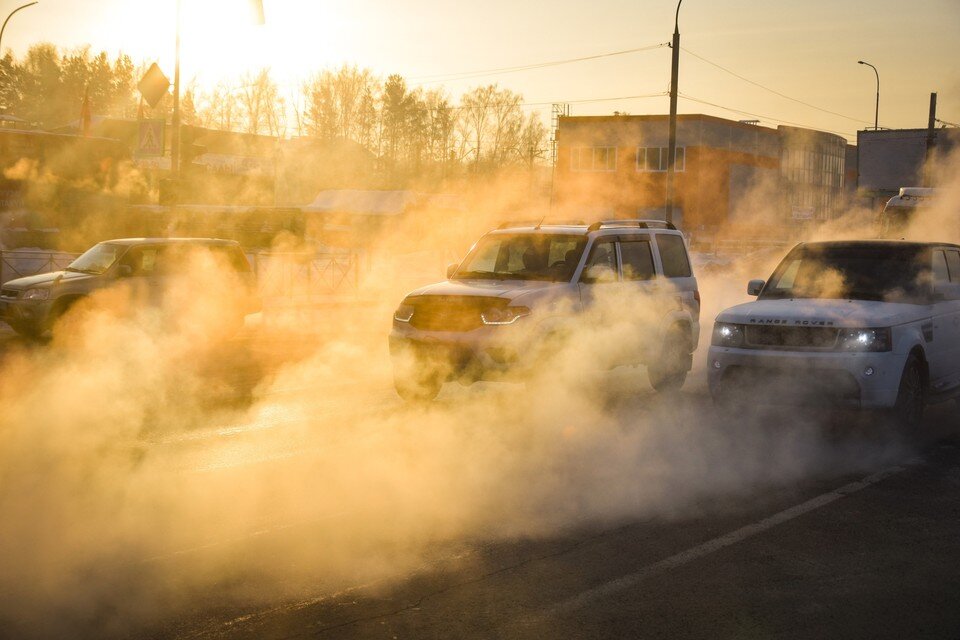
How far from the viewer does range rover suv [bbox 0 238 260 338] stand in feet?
50.1

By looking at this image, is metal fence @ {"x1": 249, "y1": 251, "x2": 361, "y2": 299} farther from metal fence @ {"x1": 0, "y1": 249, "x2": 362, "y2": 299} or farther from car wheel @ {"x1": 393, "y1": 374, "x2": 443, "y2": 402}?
car wheel @ {"x1": 393, "y1": 374, "x2": 443, "y2": 402}

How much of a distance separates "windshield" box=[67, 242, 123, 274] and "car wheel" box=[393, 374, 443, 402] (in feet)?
23.0

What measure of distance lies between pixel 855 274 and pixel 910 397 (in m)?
1.60

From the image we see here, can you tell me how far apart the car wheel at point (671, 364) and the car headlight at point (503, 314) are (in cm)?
218

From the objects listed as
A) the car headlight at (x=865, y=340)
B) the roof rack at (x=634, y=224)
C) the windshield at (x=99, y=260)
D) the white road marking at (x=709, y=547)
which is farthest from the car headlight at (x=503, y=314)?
the windshield at (x=99, y=260)

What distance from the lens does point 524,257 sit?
36.4ft

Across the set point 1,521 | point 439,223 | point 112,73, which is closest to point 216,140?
point 439,223

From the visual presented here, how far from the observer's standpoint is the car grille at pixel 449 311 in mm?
10000

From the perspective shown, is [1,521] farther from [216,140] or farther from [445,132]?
[445,132]

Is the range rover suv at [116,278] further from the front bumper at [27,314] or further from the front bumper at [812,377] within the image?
the front bumper at [812,377]

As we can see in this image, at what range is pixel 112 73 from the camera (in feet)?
343

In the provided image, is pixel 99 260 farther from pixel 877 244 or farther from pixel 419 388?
pixel 877 244

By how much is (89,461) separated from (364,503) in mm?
2466

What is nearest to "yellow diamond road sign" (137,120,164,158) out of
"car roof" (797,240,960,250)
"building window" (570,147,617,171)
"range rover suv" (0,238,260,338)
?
"range rover suv" (0,238,260,338)
